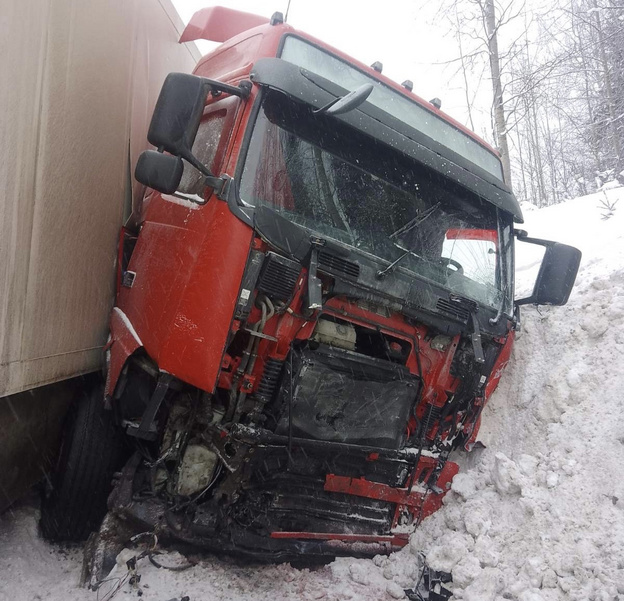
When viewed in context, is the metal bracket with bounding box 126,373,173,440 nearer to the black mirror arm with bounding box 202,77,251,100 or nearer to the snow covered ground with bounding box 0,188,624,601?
the snow covered ground with bounding box 0,188,624,601

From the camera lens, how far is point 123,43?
3.83m

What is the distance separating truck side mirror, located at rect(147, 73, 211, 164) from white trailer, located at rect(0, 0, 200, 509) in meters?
0.55

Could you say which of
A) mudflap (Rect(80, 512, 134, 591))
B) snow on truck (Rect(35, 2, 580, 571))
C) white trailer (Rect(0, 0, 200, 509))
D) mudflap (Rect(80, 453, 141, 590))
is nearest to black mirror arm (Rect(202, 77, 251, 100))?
snow on truck (Rect(35, 2, 580, 571))

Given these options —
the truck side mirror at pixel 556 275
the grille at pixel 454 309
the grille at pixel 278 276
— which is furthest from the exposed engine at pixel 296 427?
the truck side mirror at pixel 556 275

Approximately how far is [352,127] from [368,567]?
2.58 m

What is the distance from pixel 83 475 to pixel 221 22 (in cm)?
369

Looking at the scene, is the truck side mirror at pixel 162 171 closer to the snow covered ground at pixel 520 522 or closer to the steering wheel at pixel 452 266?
the steering wheel at pixel 452 266

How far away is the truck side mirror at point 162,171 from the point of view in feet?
9.19

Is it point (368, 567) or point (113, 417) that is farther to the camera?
point (113, 417)

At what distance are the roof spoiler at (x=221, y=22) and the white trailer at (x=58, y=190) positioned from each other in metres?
0.46

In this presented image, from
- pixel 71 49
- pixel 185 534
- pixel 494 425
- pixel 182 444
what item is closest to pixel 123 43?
pixel 71 49

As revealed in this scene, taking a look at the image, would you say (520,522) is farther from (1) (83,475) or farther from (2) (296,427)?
(1) (83,475)

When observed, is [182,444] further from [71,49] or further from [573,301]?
[573,301]

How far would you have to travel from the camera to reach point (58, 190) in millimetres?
2848
